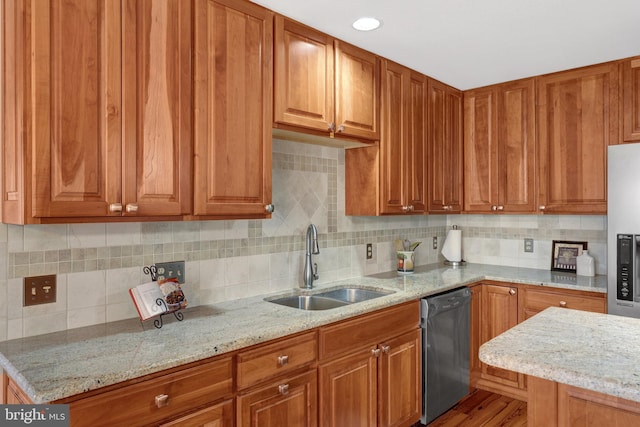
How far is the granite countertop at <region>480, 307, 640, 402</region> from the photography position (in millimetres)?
1200

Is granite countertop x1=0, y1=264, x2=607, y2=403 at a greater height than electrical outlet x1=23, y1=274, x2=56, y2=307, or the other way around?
electrical outlet x1=23, y1=274, x2=56, y2=307

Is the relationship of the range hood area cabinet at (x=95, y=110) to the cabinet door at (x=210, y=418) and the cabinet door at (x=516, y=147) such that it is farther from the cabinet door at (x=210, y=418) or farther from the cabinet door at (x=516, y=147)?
the cabinet door at (x=516, y=147)

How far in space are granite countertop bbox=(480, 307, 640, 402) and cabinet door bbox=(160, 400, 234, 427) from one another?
0.96m

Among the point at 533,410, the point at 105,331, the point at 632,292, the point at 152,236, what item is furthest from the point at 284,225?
the point at 632,292

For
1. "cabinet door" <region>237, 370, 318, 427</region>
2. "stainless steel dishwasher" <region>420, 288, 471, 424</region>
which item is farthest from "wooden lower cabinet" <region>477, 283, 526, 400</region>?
"cabinet door" <region>237, 370, 318, 427</region>

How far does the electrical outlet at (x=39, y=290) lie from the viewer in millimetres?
1683

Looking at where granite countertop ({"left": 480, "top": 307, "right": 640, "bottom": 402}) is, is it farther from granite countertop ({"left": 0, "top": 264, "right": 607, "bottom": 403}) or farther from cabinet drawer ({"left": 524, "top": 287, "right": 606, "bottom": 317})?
cabinet drawer ({"left": 524, "top": 287, "right": 606, "bottom": 317})

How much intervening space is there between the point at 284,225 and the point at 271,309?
0.63 metres

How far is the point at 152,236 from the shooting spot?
2.03m

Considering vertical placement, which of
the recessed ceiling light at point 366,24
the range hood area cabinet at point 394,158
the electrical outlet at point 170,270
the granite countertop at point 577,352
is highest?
the recessed ceiling light at point 366,24

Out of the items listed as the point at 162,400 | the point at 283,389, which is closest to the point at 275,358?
the point at 283,389

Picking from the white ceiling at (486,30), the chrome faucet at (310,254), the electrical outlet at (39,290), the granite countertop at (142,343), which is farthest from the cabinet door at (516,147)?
the electrical outlet at (39,290)

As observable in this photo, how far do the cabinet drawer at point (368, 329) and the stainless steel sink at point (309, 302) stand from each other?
34cm

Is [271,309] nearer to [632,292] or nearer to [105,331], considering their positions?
[105,331]
